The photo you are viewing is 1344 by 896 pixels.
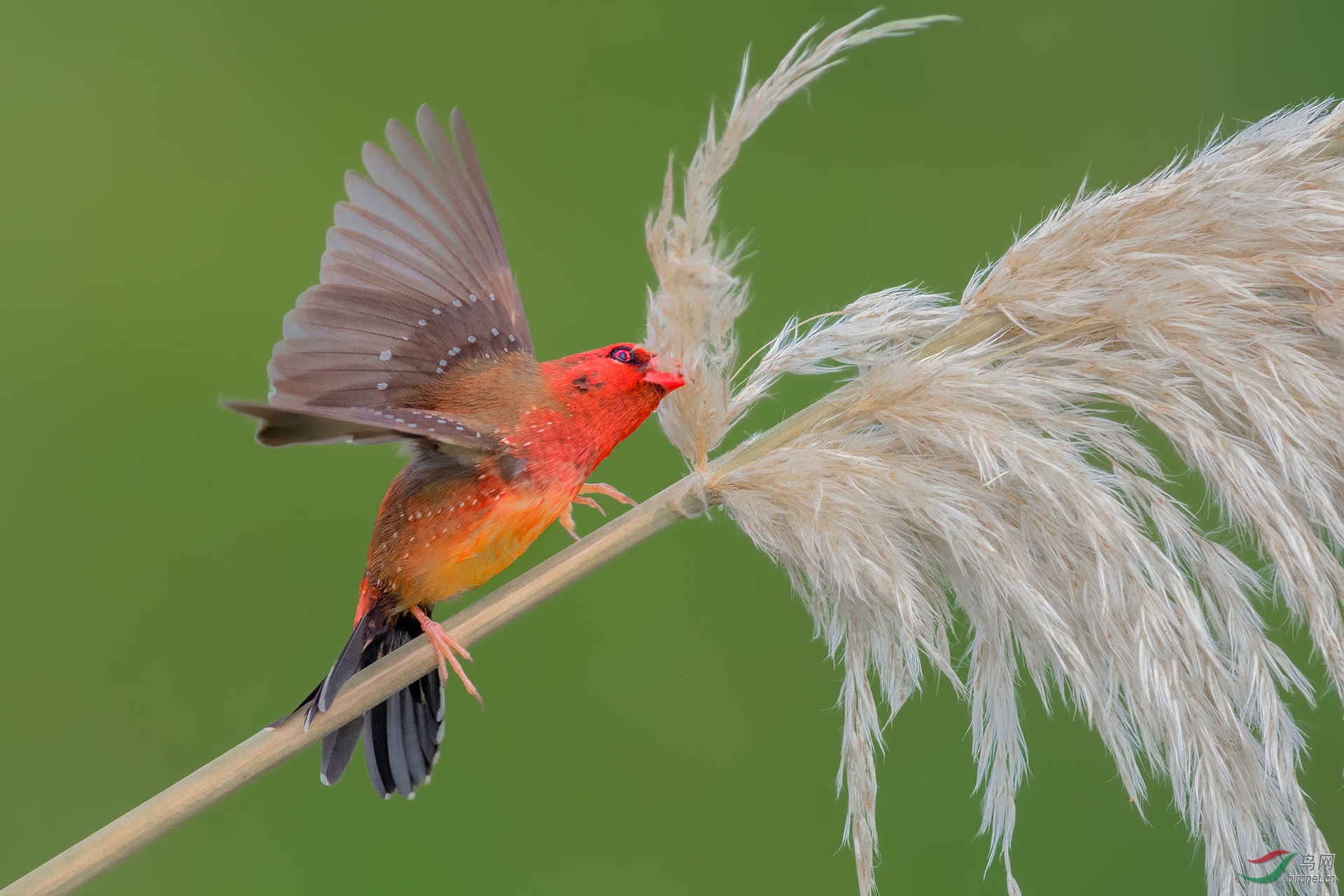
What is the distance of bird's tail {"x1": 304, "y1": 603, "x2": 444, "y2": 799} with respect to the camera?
0.76 metres

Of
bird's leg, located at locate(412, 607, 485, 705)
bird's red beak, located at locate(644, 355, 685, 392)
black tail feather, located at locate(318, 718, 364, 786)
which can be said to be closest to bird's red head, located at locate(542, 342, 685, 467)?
bird's red beak, located at locate(644, 355, 685, 392)

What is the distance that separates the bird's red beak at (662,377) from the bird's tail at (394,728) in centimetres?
28

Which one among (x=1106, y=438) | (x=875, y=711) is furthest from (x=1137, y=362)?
(x=875, y=711)

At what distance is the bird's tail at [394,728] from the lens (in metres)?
0.76

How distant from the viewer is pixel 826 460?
679mm

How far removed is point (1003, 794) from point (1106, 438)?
29 centimetres

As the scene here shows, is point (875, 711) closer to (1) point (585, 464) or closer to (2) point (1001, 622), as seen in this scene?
(2) point (1001, 622)

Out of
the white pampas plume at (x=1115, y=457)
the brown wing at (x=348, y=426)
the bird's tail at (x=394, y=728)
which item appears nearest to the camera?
the brown wing at (x=348, y=426)

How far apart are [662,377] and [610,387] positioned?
0.05m

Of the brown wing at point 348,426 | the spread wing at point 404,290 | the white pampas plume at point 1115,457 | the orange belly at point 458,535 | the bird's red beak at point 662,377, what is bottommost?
the white pampas plume at point 1115,457

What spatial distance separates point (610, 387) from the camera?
0.73 m

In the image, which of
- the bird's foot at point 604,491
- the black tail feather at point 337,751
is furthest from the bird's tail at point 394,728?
the bird's foot at point 604,491

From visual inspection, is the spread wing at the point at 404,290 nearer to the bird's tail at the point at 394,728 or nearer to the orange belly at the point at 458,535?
the orange belly at the point at 458,535

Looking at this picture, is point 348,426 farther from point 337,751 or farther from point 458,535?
point 337,751
